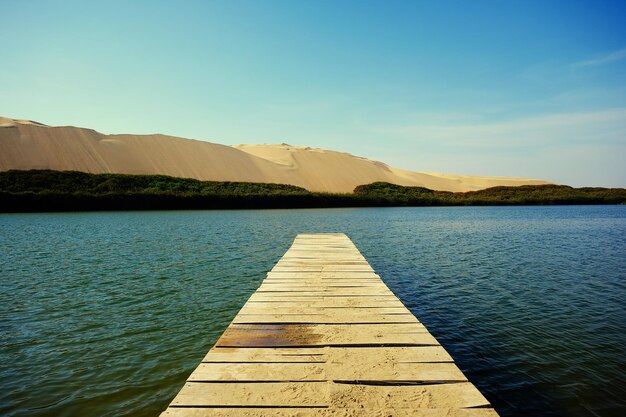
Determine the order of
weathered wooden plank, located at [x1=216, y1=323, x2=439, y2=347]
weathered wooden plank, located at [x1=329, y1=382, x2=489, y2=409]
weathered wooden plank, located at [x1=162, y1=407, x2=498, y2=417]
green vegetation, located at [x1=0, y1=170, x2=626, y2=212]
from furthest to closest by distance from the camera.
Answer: green vegetation, located at [x1=0, y1=170, x2=626, y2=212] → weathered wooden plank, located at [x1=216, y1=323, x2=439, y2=347] → weathered wooden plank, located at [x1=329, y1=382, x2=489, y2=409] → weathered wooden plank, located at [x1=162, y1=407, x2=498, y2=417]

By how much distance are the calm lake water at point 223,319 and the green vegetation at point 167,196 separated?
25.5 meters

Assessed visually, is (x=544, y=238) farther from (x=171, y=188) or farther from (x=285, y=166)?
(x=285, y=166)

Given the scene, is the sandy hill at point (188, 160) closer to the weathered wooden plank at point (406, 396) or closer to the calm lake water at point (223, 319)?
the calm lake water at point (223, 319)

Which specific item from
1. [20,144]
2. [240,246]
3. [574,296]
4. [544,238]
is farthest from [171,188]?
[574,296]

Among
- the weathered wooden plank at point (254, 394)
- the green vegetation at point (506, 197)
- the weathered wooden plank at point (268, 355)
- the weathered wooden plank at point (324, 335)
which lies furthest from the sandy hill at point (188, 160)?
the weathered wooden plank at point (254, 394)

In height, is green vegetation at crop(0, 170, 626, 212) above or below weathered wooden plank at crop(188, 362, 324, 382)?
above

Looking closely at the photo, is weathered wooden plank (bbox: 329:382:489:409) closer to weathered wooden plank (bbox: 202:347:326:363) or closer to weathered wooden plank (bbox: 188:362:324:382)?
weathered wooden plank (bbox: 188:362:324:382)

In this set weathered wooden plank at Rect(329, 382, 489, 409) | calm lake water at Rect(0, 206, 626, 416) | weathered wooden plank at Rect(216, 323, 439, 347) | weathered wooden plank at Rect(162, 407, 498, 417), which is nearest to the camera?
weathered wooden plank at Rect(162, 407, 498, 417)

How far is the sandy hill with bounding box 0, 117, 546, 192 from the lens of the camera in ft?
201

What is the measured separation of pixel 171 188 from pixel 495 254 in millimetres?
42298

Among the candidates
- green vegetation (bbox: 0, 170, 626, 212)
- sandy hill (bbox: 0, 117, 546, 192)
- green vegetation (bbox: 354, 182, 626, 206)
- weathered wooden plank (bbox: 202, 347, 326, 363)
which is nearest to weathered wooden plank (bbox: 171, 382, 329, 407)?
weathered wooden plank (bbox: 202, 347, 326, 363)

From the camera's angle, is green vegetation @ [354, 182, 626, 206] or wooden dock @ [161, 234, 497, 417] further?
A: green vegetation @ [354, 182, 626, 206]

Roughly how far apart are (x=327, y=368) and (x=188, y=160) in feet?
260

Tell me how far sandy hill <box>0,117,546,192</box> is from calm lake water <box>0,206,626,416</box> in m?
58.1
